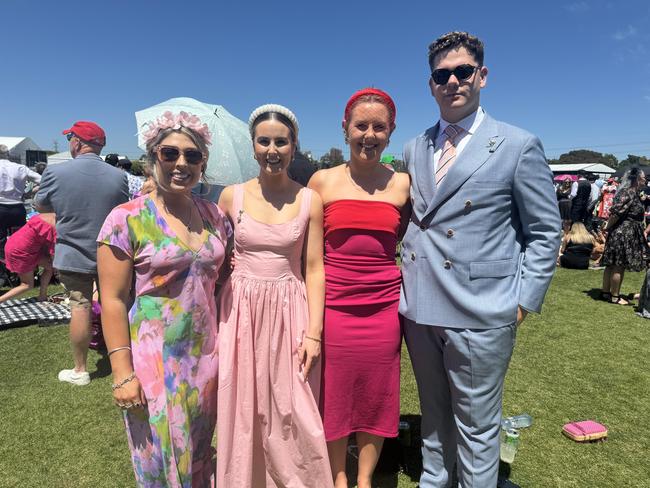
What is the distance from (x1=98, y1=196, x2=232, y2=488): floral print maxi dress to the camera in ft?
5.91

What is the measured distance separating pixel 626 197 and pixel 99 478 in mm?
8234

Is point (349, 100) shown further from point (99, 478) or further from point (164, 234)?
point (99, 478)

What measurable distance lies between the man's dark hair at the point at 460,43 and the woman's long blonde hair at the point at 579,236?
9.00 metres

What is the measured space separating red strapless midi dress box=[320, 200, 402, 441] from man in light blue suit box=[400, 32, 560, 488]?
0.18m

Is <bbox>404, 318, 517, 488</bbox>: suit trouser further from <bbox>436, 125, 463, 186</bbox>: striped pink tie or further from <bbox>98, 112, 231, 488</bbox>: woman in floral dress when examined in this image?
<bbox>98, 112, 231, 488</bbox>: woman in floral dress

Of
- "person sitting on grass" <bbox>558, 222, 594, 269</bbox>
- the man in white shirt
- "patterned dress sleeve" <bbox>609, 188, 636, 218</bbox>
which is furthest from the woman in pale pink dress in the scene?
"person sitting on grass" <bbox>558, 222, 594, 269</bbox>

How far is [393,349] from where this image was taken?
7.83 ft

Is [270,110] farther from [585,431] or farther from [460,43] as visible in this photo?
[585,431]

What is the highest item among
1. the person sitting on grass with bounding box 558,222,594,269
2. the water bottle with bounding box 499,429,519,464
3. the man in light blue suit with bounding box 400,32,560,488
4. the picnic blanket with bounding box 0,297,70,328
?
the man in light blue suit with bounding box 400,32,560,488

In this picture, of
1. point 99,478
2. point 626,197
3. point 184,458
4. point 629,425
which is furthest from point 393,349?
point 626,197

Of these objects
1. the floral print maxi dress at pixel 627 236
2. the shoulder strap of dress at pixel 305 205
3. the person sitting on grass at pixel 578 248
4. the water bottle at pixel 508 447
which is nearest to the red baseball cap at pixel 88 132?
the shoulder strap of dress at pixel 305 205

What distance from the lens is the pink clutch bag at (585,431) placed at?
3262 millimetres

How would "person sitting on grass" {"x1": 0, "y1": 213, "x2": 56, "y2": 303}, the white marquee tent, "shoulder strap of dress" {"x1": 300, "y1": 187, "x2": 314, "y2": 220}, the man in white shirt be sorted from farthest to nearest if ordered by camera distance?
the white marquee tent < the man in white shirt < "person sitting on grass" {"x1": 0, "y1": 213, "x2": 56, "y2": 303} < "shoulder strap of dress" {"x1": 300, "y1": 187, "x2": 314, "y2": 220}

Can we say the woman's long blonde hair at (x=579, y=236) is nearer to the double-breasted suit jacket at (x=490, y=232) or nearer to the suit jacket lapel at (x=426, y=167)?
the double-breasted suit jacket at (x=490, y=232)
